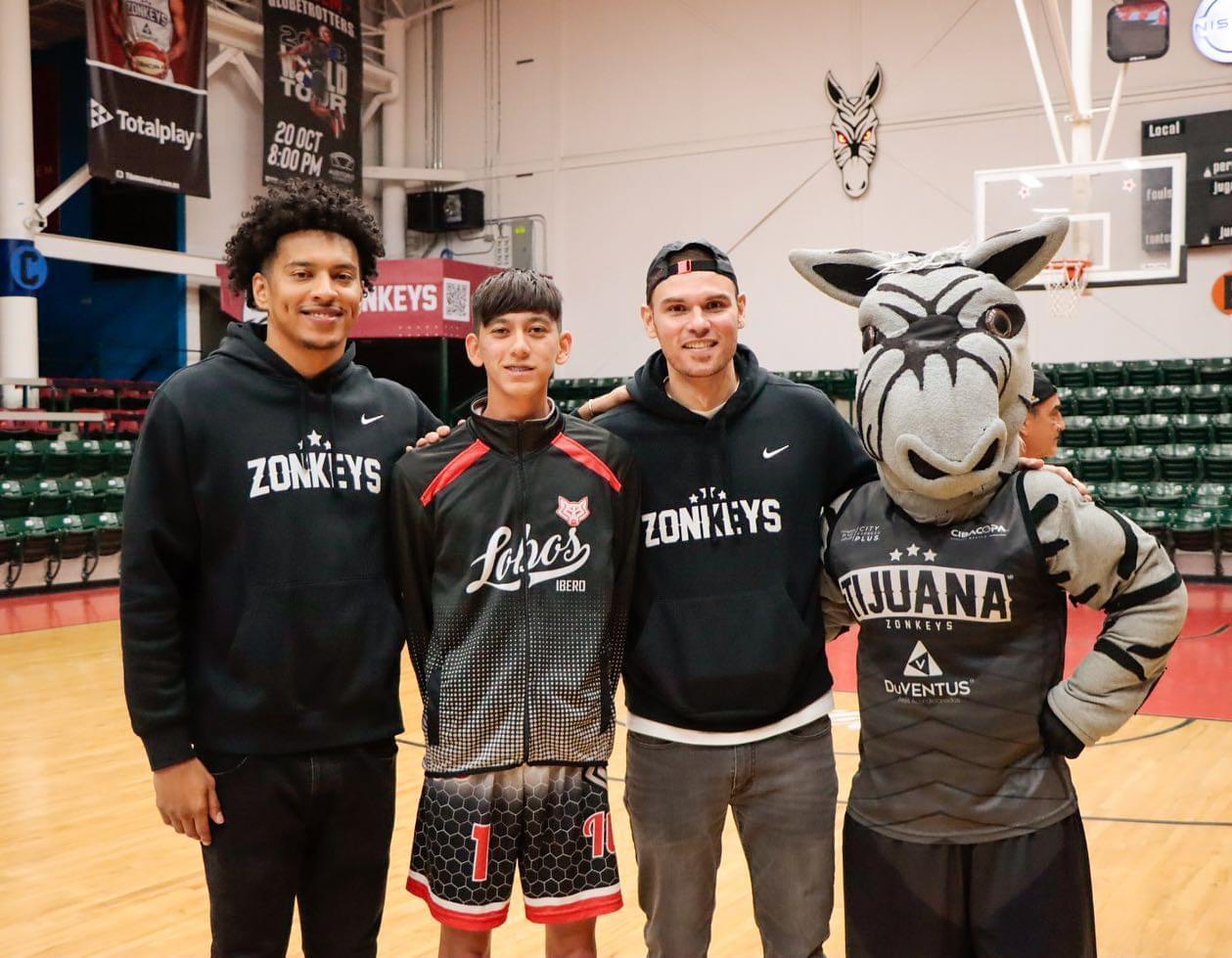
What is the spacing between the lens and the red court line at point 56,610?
8453 millimetres

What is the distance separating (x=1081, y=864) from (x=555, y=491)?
3.62 feet

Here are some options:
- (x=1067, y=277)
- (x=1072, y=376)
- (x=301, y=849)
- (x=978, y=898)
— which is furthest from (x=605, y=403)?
(x=1072, y=376)

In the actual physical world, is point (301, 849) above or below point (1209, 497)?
above

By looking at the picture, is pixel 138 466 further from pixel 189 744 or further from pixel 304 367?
pixel 189 744

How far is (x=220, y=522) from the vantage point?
2051 mm

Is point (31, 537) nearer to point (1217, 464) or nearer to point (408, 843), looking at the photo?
point (408, 843)

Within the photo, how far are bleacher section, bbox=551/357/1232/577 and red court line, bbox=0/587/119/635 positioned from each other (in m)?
6.57

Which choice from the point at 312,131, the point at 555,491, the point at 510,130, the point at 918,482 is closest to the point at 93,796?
the point at 555,491

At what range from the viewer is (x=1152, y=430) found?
11.4 m

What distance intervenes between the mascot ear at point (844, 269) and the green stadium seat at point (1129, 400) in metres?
10.4

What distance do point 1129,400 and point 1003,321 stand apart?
34.9 feet

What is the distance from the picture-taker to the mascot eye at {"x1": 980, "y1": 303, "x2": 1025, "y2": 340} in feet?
6.59

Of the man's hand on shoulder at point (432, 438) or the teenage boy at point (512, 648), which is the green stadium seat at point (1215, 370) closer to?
the teenage boy at point (512, 648)

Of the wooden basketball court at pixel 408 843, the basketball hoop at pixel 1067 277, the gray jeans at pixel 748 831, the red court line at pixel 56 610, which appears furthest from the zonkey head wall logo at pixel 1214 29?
the gray jeans at pixel 748 831
